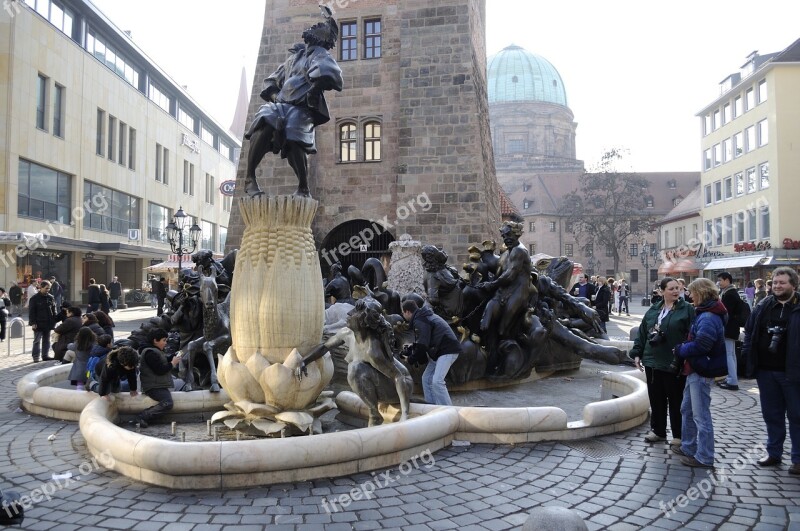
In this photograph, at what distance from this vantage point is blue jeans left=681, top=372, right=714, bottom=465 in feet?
18.0

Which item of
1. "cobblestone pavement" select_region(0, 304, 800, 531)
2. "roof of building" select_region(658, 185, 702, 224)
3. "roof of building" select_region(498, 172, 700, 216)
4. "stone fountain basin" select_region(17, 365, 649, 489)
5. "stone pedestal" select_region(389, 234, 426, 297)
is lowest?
"cobblestone pavement" select_region(0, 304, 800, 531)

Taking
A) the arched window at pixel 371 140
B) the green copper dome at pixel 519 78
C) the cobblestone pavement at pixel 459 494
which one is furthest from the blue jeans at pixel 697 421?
the green copper dome at pixel 519 78

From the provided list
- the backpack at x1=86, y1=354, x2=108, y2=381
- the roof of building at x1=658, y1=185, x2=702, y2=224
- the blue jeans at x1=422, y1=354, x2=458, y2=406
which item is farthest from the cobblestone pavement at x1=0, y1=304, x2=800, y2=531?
the roof of building at x1=658, y1=185, x2=702, y2=224

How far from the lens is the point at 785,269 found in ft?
18.6

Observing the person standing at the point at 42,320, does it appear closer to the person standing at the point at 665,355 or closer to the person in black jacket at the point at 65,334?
the person in black jacket at the point at 65,334

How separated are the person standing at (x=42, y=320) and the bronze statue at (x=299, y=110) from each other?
909 cm

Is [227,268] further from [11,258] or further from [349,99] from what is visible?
[11,258]

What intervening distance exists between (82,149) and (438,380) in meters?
32.9

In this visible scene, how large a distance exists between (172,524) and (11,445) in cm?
315

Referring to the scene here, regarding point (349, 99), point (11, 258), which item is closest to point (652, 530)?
point (349, 99)

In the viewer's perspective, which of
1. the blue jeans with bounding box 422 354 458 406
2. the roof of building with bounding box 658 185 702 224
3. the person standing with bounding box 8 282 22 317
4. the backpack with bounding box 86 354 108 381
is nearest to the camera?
the blue jeans with bounding box 422 354 458 406

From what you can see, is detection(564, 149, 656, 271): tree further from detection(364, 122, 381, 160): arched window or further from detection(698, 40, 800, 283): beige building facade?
detection(364, 122, 381, 160): arched window

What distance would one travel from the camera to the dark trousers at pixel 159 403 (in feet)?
22.1

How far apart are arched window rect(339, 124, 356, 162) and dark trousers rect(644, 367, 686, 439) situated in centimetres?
1690
